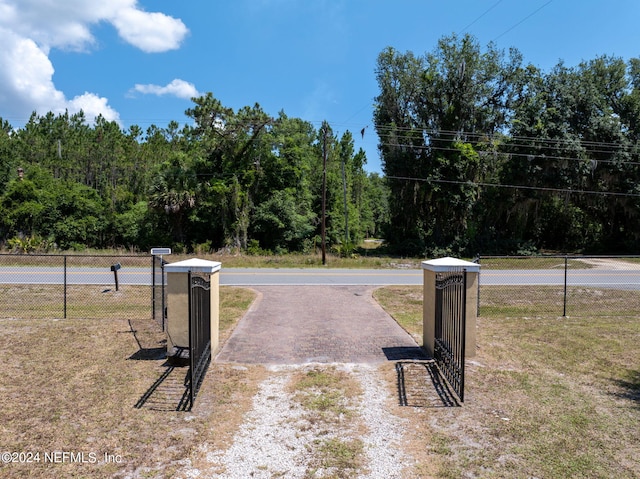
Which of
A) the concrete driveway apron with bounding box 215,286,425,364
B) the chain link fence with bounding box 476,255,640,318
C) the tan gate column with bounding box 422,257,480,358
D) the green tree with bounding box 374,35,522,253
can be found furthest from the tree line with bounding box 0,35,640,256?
the tan gate column with bounding box 422,257,480,358

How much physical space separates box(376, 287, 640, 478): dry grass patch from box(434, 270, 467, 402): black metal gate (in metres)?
0.32

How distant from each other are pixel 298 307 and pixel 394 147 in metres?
22.6

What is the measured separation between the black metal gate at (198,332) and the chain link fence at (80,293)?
4.37ft

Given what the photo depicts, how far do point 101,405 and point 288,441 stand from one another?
2.33m

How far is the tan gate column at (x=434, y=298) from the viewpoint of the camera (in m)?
6.70

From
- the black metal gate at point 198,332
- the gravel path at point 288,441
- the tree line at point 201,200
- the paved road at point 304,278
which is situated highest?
the tree line at point 201,200

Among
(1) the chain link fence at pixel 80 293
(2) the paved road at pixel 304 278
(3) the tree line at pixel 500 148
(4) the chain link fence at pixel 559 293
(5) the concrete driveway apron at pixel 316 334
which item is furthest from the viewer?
(3) the tree line at pixel 500 148

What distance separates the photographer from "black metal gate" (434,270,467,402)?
552 centimetres

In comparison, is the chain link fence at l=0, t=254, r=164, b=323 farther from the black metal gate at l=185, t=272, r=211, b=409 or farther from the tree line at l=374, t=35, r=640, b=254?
the tree line at l=374, t=35, r=640, b=254

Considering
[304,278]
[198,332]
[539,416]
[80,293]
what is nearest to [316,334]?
[198,332]

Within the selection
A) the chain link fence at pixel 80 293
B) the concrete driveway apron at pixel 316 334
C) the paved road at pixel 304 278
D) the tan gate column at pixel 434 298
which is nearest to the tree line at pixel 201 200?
the paved road at pixel 304 278

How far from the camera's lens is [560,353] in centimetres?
721

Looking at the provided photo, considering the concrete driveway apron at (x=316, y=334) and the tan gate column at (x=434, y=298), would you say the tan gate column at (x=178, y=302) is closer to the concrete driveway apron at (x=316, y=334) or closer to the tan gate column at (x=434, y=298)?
the concrete driveway apron at (x=316, y=334)

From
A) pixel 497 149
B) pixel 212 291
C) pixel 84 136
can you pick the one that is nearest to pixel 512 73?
pixel 497 149
